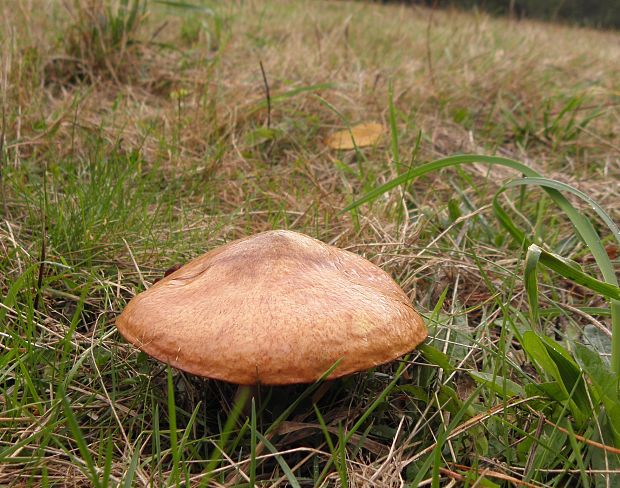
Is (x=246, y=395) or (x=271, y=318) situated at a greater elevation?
(x=271, y=318)

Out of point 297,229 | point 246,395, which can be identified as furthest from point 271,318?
point 297,229

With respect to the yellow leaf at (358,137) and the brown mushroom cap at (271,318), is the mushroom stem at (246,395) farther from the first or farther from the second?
the yellow leaf at (358,137)

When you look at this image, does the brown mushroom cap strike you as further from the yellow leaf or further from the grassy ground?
the yellow leaf

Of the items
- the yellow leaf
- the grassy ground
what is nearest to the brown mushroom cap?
the grassy ground

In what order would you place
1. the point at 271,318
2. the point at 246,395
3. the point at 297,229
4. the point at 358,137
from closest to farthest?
A: the point at 271,318 → the point at 246,395 → the point at 297,229 → the point at 358,137

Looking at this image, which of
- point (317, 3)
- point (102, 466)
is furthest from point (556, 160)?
point (317, 3)

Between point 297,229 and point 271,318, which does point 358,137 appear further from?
point 271,318
